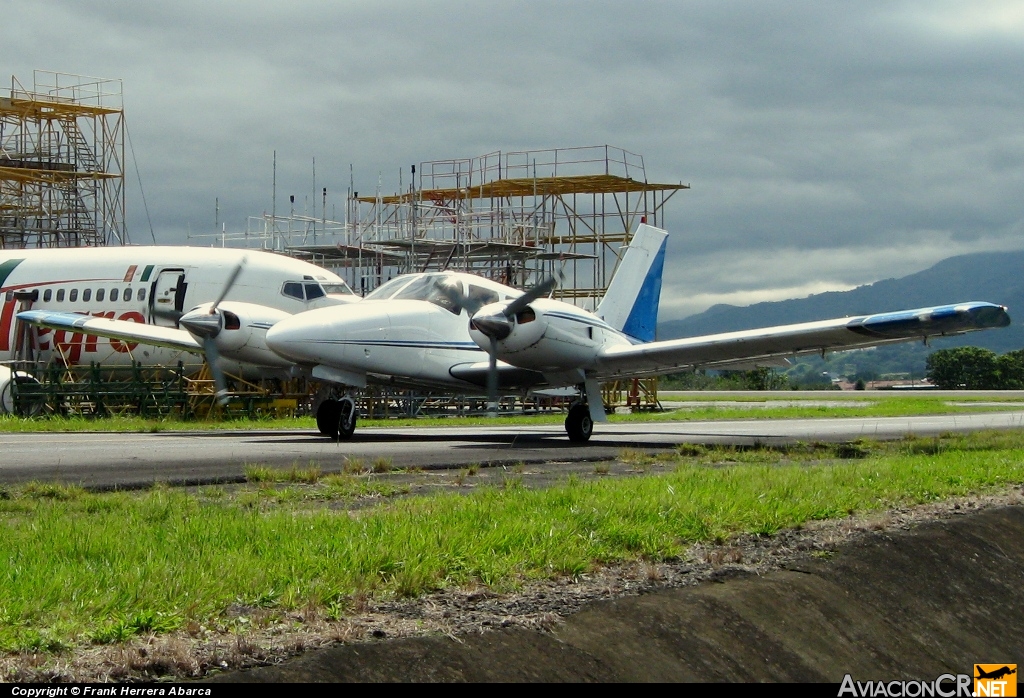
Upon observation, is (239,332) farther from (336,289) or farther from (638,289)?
(638,289)

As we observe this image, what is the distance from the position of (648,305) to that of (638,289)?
65 cm

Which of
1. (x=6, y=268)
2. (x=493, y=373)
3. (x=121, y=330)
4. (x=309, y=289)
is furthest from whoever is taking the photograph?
(x=6, y=268)

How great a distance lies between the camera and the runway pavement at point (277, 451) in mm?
12625

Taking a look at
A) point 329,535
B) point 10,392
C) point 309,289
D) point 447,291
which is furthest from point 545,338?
point 10,392

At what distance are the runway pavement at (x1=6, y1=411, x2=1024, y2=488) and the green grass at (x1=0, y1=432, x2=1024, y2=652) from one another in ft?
6.26

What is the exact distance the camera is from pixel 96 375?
105 feet

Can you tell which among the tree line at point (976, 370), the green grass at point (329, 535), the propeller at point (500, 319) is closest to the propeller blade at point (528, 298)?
the propeller at point (500, 319)

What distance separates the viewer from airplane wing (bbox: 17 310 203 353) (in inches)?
1120

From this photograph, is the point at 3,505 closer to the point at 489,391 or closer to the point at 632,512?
the point at 632,512

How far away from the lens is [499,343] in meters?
20.1

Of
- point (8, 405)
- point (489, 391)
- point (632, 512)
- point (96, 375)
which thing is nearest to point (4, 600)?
point (632, 512)
